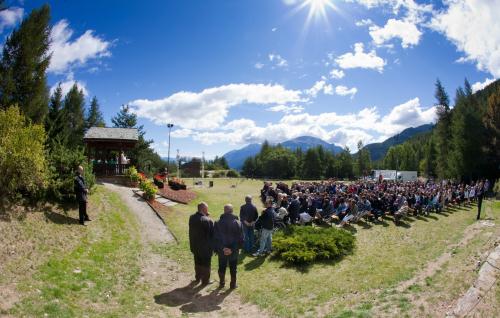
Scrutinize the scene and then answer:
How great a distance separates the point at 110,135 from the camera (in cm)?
2434

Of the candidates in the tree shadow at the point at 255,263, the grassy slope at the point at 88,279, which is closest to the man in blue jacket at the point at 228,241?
the tree shadow at the point at 255,263

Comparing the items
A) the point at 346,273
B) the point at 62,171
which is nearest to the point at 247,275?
the point at 346,273

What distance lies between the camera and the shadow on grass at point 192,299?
7.50 m

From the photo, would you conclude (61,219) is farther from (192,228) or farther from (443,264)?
(443,264)

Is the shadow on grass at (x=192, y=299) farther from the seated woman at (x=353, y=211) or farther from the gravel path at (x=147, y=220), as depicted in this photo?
the seated woman at (x=353, y=211)

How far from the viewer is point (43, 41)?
20297mm

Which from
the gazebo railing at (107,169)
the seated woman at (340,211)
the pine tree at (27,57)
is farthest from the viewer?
the gazebo railing at (107,169)

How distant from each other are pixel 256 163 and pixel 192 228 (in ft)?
285

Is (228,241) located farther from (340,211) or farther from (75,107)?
(75,107)

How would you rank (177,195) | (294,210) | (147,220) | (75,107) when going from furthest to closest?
(75,107), (177,195), (147,220), (294,210)

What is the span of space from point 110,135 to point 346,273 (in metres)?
20.3

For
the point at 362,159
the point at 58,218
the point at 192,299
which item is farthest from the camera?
the point at 362,159

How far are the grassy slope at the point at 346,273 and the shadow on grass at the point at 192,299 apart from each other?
2.21ft

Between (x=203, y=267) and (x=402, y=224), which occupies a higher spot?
(x=203, y=267)
